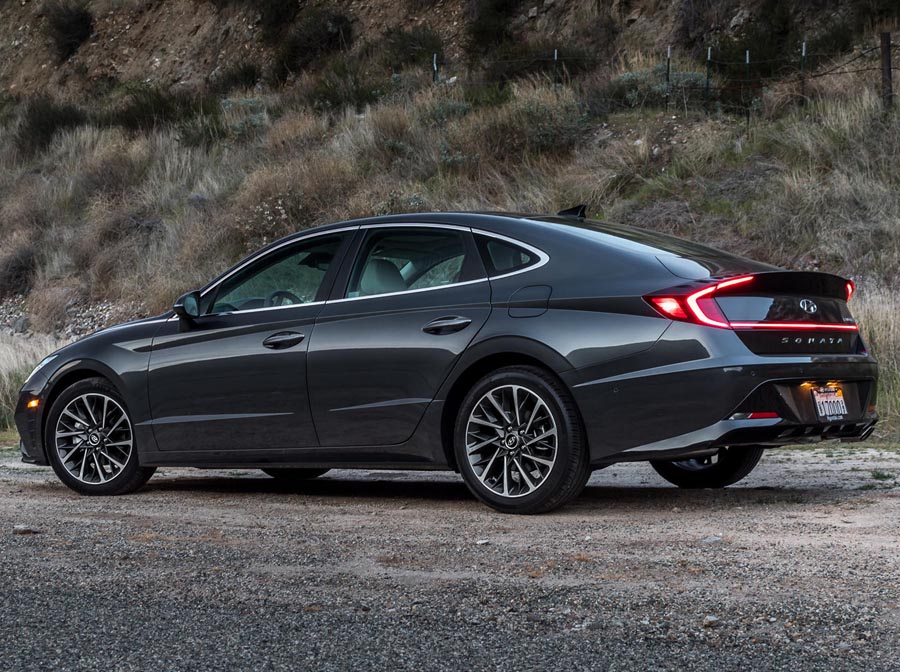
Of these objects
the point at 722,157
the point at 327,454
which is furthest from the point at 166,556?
the point at 722,157

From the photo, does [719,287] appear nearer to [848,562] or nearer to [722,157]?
[848,562]

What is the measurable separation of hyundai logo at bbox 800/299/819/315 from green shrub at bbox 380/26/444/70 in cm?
2146

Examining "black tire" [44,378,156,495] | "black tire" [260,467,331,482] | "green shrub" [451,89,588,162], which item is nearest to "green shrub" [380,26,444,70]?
"green shrub" [451,89,588,162]

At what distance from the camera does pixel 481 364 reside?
6172 mm

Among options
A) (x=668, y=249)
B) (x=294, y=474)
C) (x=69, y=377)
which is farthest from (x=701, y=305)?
(x=69, y=377)

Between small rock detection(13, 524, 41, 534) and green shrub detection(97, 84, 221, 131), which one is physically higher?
green shrub detection(97, 84, 221, 131)

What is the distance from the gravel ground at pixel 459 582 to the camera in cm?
359

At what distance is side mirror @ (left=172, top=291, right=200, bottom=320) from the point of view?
7238 mm

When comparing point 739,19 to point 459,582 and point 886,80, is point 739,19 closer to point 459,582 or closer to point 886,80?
point 886,80

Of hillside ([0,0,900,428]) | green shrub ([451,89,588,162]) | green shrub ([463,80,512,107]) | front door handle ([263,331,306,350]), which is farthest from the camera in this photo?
green shrub ([463,80,512,107])

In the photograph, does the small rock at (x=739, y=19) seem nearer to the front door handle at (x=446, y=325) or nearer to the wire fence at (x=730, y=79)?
the wire fence at (x=730, y=79)

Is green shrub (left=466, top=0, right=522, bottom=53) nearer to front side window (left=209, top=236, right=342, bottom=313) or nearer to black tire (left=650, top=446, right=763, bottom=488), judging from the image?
front side window (left=209, top=236, right=342, bottom=313)

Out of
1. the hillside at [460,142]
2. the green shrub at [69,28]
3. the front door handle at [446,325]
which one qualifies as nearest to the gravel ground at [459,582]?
the front door handle at [446,325]

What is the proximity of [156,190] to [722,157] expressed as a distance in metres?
11.7
